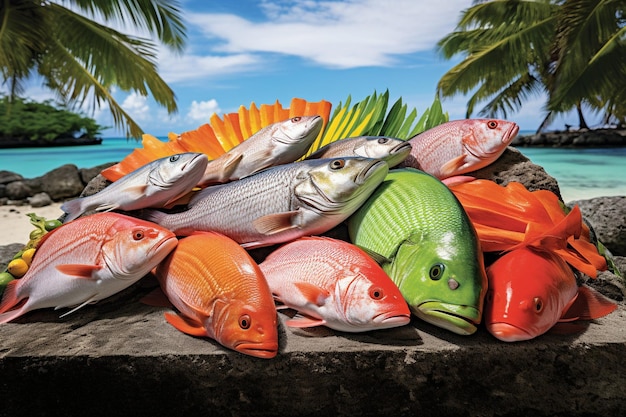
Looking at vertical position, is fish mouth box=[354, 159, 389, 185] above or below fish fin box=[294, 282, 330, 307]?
above

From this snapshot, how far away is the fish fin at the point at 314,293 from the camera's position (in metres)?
1.47

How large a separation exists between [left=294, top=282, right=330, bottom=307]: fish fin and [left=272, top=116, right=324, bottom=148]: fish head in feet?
2.17

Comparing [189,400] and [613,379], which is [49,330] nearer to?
[189,400]

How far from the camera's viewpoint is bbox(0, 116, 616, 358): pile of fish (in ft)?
4.74

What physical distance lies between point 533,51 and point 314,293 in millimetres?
16388

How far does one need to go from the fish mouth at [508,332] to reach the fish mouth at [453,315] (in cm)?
6

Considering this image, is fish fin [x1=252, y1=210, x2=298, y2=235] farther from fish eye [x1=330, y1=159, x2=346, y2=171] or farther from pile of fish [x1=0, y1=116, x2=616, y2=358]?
fish eye [x1=330, y1=159, x2=346, y2=171]

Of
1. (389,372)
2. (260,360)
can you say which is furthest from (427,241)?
(260,360)

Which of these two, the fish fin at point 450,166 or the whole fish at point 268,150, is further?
A: the fish fin at point 450,166

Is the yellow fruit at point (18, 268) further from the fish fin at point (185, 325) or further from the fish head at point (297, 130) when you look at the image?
the fish head at point (297, 130)

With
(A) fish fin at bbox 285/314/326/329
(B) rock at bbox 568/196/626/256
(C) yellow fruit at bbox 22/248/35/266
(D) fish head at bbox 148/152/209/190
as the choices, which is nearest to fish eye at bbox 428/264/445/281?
(A) fish fin at bbox 285/314/326/329

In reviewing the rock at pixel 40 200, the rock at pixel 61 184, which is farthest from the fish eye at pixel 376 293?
the rock at pixel 61 184

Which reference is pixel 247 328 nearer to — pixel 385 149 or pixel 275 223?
pixel 275 223

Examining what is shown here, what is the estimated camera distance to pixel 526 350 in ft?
4.81
